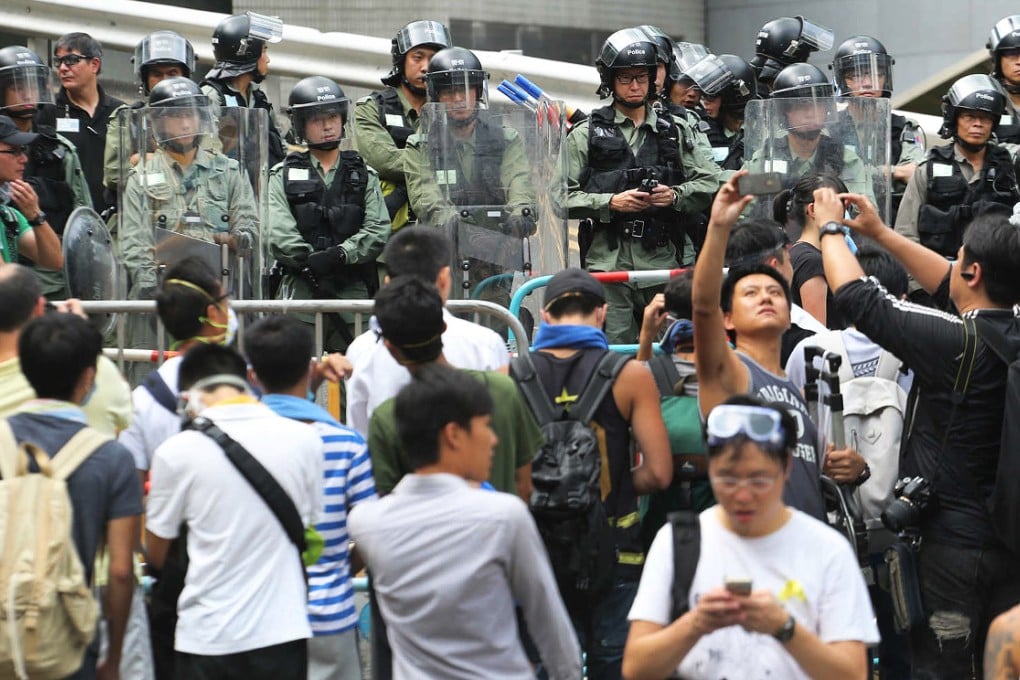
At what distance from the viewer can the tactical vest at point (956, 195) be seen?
9.57m

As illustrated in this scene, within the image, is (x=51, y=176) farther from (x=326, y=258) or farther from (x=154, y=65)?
(x=326, y=258)

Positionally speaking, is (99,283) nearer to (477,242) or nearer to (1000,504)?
(477,242)

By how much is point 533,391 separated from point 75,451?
4.56 feet

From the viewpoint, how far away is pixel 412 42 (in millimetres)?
10500

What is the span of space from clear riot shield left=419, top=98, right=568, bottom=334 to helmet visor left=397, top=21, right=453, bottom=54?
1.24 metres

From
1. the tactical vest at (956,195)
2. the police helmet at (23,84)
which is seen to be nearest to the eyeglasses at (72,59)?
the police helmet at (23,84)

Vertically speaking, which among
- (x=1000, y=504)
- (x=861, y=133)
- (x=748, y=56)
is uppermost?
(x=748, y=56)

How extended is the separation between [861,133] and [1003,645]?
5.84 metres

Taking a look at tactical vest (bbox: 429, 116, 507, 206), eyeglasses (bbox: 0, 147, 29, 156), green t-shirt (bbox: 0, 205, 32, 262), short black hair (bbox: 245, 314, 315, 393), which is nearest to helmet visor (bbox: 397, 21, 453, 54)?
tactical vest (bbox: 429, 116, 507, 206)

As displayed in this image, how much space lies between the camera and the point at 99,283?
27.2 feet

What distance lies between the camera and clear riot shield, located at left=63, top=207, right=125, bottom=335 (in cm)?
807

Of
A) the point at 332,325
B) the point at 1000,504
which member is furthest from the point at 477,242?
the point at 1000,504

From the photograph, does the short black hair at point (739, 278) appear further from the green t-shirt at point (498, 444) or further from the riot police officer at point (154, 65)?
the riot police officer at point (154, 65)

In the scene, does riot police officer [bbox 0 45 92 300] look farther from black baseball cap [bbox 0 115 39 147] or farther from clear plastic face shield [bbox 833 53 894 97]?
clear plastic face shield [bbox 833 53 894 97]
